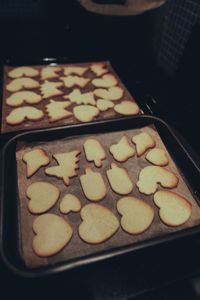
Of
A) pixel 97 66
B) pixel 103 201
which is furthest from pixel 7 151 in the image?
pixel 97 66

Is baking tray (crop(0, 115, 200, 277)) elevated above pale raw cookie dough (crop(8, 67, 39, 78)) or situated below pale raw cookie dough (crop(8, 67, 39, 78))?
below

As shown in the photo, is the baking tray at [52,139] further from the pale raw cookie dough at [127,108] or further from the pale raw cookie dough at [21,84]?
the pale raw cookie dough at [21,84]

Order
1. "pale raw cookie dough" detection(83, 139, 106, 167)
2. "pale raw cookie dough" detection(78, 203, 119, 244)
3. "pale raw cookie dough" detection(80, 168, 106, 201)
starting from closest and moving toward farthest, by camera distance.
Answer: "pale raw cookie dough" detection(78, 203, 119, 244) → "pale raw cookie dough" detection(80, 168, 106, 201) → "pale raw cookie dough" detection(83, 139, 106, 167)

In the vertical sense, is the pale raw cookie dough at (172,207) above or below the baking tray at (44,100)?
below

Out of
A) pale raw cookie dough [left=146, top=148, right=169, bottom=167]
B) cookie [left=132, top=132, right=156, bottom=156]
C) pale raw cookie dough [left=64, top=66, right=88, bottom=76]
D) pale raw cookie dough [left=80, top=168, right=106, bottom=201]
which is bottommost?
pale raw cookie dough [left=80, top=168, right=106, bottom=201]

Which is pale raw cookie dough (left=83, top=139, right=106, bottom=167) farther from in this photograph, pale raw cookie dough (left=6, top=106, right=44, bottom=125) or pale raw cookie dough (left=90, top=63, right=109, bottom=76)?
pale raw cookie dough (left=90, top=63, right=109, bottom=76)

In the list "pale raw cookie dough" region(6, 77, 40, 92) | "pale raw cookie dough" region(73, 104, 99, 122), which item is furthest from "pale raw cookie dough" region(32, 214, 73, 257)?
"pale raw cookie dough" region(6, 77, 40, 92)

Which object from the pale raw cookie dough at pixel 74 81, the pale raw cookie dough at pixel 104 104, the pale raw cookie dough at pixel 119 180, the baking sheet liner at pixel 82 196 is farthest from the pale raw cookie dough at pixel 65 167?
the pale raw cookie dough at pixel 74 81
